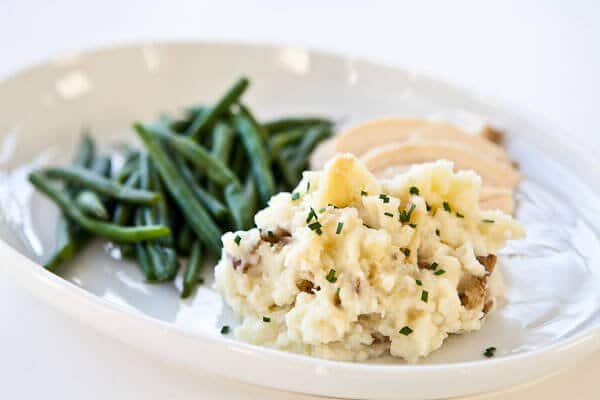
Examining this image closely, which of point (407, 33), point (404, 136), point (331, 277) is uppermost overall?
point (331, 277)

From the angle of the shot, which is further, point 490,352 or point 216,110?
point 216,110

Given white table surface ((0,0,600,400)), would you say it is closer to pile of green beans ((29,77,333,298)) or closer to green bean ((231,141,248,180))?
pile of green beans ((29,77,333,298))

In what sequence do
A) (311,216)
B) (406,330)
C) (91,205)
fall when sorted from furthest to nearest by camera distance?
(91,205) → (311,216) → (406,330)

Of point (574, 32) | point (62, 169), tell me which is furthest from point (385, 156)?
point (574, 32)

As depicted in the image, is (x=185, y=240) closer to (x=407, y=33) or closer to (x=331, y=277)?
(x=331, y=277)

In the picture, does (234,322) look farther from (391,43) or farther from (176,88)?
(391,43)

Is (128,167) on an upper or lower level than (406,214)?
lower

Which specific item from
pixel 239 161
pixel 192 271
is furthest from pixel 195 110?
pixel 192 271
